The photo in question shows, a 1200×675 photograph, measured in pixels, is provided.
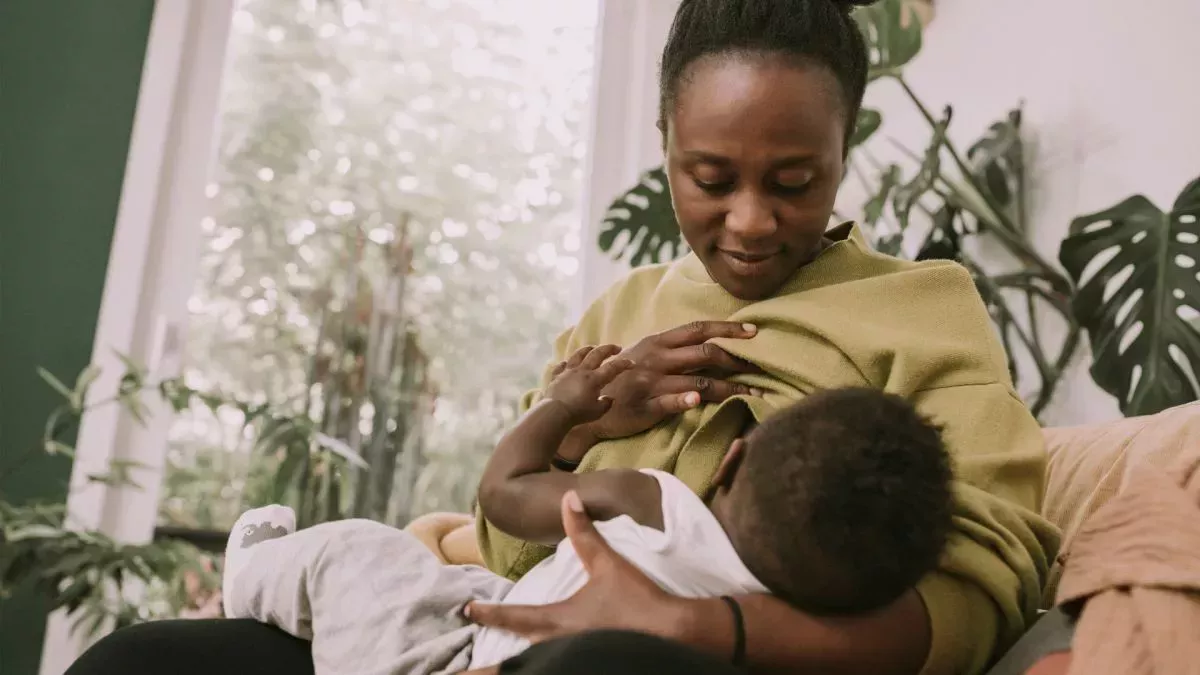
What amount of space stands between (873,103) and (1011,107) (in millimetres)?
568

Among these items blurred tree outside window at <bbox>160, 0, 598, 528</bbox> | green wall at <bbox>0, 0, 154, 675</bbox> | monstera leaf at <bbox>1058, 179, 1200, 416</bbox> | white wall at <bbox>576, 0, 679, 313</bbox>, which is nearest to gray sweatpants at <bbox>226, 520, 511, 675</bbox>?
monstera leaf at <bbox>1058, 179, 1200, 416</bbox>

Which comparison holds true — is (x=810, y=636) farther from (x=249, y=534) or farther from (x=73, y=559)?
(x=73, y=559)

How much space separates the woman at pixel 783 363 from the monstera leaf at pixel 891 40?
31.9 inches

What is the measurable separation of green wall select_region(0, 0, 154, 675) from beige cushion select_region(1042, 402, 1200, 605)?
2196 mm

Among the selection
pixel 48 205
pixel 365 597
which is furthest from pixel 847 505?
pixel 48 205

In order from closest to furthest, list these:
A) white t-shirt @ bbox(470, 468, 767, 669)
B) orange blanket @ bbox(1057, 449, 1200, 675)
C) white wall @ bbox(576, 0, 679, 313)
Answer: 1. orange blanket @ bbox(1057, 449, 1200, 675)
2. white t-shirt @ bbox(470, 468, 767, 669)
3. white wall @ bbox(576, 0, 679, 313)

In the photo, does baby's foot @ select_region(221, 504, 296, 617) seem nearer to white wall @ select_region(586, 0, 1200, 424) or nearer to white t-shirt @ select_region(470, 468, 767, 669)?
white t-shirt @ select_region(470, 468, 767, 669)

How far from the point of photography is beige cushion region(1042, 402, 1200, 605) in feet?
3.18

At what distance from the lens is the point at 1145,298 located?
1364mm

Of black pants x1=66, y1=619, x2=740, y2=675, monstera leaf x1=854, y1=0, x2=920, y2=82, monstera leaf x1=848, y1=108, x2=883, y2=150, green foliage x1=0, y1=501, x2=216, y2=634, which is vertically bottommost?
green foliage x1=0, y1=501, x2=216, y2=634

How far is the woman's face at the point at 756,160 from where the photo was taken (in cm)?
93

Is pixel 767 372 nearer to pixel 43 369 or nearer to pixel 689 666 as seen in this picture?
pixel 689 666

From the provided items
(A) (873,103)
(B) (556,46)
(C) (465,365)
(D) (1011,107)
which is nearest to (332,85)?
(B) (556,46)

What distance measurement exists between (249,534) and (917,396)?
2.40 ft
